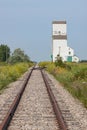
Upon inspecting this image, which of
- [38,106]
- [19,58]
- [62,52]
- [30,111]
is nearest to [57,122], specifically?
[30,111]

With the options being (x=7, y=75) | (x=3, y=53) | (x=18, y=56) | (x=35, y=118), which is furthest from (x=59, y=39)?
(x=35, y=118)

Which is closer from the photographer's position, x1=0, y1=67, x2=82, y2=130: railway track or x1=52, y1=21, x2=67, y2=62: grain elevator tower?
x1=0, y1=67, x2=82, y2=130: railway track

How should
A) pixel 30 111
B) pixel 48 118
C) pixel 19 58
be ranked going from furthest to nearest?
1. pixel 19 58
2. pixel 30 111
3. pixel 48 118

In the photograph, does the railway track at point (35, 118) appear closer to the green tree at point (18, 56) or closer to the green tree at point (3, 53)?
the green tree at point (18, 56)

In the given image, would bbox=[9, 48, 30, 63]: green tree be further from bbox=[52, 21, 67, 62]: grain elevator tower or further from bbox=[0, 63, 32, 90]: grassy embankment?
bbox=[0, 63, 32, 90]: grassy embankment

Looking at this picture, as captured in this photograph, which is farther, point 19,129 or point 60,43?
point 60,43

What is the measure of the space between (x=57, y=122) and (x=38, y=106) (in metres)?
3.92

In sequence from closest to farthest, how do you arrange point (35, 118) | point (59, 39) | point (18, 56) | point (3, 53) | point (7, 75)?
1. point (35, 118)
2. point (7, 75)
3. point (59, 39)
4. point (18, 56)
5. point (3, 53)

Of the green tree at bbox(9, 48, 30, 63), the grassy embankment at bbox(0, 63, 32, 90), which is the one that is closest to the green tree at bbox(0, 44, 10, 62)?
the green tree at bbox(9, 48, 30, 63)

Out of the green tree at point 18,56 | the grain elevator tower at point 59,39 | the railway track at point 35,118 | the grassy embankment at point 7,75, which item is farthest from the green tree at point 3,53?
the railway track at point 35,118

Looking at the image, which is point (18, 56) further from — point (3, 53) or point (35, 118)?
point (35, 118)

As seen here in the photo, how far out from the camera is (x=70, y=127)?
34.9 ft

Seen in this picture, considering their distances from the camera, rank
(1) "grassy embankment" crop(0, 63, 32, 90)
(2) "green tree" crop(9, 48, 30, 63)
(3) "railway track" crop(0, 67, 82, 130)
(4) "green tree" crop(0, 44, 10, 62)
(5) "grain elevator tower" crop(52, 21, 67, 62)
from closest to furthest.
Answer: (3) "railway track" crop(0, 67, 82, 130) < (1) "grassy embankment" crop(0, 63, 32, 90) < (5) "grain elevator tower" crop(52, 21, 67, 62) < (2) "green tree" crop(9, 48, 30, 63) < (4) "green tree" crop(0, 44, 10, 62)

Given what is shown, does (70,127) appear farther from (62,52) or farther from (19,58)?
(19,58)
